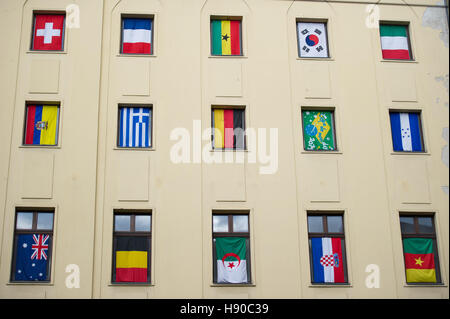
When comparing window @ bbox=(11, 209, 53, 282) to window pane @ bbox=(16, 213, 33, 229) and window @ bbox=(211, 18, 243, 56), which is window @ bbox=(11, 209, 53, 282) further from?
window @ bbox=(211, 18, 243, 56)

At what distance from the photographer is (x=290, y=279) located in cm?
1612

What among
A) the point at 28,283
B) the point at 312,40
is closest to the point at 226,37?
the point at 312,40

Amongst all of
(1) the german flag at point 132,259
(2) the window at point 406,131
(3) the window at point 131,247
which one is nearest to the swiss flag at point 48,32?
(3) the window at point 131,247

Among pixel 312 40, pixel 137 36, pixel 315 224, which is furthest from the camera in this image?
pixel 312 40

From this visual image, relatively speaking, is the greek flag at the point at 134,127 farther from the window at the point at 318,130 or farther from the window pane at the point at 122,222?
the window at the point at 318,130

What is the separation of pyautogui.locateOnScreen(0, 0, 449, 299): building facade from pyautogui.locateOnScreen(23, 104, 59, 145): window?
0.04 meters

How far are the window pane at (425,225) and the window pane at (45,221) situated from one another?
31.7 ft

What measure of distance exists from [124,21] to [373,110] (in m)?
7.57

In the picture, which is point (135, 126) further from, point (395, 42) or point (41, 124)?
point (395, 42)

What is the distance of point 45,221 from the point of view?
16.4 metres

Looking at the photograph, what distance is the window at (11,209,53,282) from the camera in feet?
52.2

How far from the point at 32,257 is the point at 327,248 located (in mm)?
7520

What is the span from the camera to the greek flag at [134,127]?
1730 centimetres
